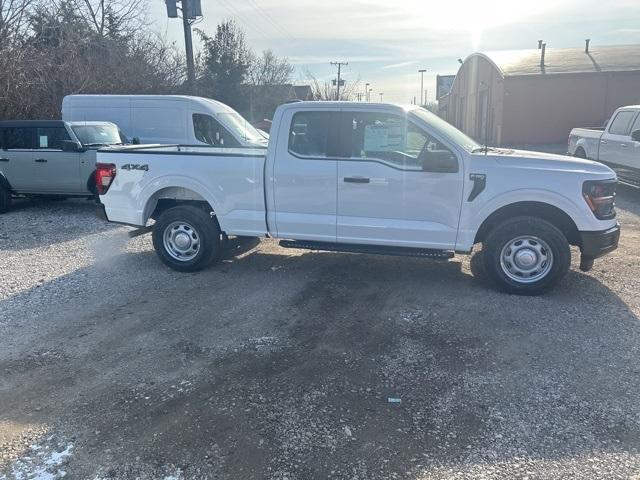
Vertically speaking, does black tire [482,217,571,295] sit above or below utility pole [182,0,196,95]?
below

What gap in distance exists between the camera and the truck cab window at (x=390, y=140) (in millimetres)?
5941

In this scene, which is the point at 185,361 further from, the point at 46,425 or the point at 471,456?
the point at 471,456

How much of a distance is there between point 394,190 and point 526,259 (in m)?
1.60

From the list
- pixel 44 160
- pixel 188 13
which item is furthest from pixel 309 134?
pixel 188 13

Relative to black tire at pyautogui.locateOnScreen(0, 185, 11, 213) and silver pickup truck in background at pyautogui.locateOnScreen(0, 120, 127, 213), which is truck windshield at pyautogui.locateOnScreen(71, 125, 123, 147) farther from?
black tire at pyautogui.locateOnScreen(0, 185, 11, 213)

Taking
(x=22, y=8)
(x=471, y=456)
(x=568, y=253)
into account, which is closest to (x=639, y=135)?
(x=568, y=253)

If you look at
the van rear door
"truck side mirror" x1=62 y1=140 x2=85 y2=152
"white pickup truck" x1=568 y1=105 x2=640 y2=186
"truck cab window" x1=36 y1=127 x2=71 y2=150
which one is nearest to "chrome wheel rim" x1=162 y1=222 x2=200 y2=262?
"truck side mirror" x1=62 y1=140 x2=85 y2=152

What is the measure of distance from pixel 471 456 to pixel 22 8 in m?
26.8

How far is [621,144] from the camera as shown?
12.0 meters

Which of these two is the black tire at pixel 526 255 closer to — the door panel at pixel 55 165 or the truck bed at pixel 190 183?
the truck bed at pixel 190 183

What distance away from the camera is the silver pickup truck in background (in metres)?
10.8

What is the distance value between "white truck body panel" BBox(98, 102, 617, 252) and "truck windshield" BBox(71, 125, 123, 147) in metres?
4.84

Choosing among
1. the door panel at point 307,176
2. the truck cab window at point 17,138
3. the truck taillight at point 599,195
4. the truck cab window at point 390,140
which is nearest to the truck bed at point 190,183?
the door panel at point 307,176

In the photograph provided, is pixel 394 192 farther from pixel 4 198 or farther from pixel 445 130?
pixel 4 198
